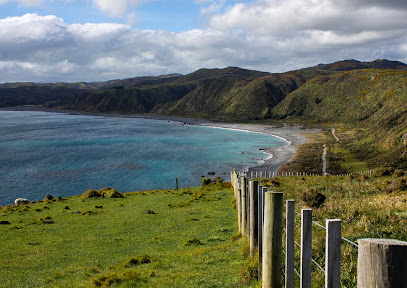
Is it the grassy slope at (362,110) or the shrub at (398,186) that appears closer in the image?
the shrub at (398,186)

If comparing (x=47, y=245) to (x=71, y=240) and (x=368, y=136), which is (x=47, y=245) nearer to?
(x=71, y=240)

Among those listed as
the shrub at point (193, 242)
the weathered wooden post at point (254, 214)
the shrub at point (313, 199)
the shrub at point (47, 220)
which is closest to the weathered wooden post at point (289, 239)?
the weathered wooden post at point (254, 214)

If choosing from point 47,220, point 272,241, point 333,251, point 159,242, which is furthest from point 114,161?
point 333,251

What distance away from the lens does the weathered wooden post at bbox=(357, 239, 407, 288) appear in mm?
2572

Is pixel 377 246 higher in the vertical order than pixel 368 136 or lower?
higher

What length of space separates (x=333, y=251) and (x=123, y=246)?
1228 cm

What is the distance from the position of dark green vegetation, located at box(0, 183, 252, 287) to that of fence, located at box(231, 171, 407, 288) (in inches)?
86.4

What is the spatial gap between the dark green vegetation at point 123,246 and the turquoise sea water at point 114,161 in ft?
101

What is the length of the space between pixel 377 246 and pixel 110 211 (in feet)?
80.0

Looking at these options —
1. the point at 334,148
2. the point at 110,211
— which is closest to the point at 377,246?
the point at 110,211

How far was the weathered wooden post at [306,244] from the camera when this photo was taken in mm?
4656

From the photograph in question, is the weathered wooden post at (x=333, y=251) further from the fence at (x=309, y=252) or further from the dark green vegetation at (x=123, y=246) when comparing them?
the dark green vegetation at (x=123, y=246)

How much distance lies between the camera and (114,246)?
14805mm

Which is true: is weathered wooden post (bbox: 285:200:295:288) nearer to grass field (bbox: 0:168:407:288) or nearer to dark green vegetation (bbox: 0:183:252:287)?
grass field (bbox: 0:168:407:288)
